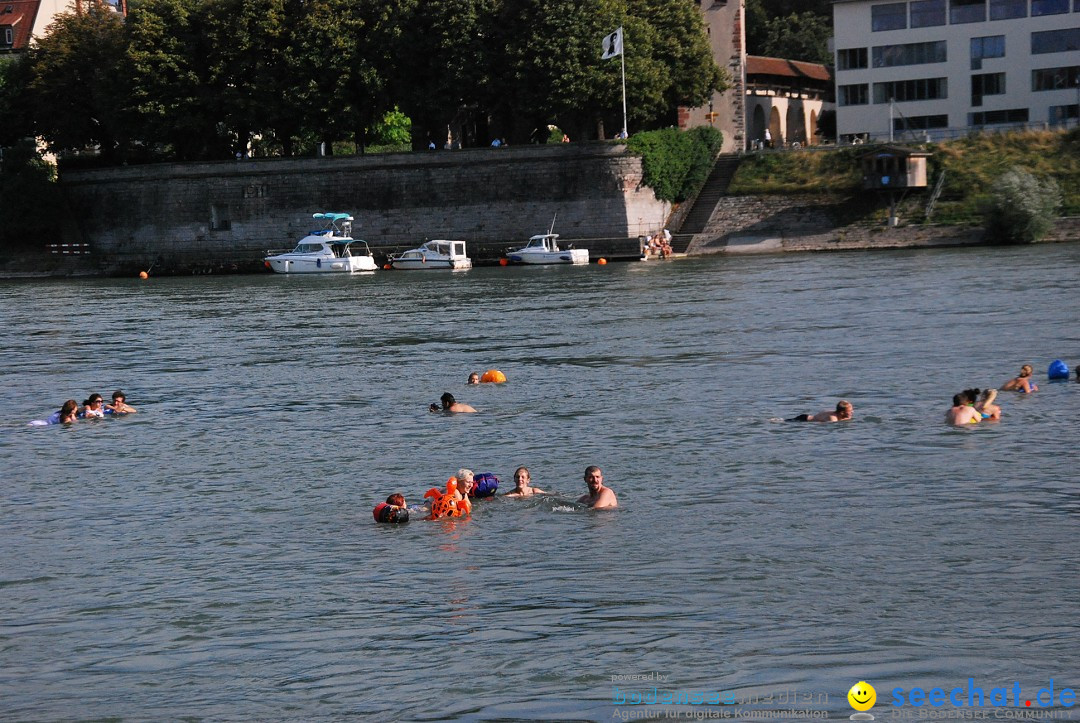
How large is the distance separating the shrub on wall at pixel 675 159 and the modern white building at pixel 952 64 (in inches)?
378

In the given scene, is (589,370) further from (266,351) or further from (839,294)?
(839,294)

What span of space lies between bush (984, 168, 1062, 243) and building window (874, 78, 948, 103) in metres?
16.3

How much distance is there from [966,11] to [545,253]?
2617 centimetres

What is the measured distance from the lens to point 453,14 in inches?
2389

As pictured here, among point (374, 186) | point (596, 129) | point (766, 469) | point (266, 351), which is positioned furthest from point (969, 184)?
point (766, 469)

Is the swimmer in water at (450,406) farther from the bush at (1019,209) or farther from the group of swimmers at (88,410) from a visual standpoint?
the bush at (1019,209)

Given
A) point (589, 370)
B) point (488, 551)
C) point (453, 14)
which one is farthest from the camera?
point (453, 14)

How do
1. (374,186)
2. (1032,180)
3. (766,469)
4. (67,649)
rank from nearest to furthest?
1. (67,649)
2. (766,469)
3. (1032,180)
4. (374,186)

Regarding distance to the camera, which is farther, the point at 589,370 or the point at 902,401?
the point at 589,370

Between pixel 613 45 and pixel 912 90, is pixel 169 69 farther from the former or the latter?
pixel 912 90

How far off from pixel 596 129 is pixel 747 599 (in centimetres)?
5922

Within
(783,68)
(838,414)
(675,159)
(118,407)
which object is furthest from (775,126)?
(838,414)

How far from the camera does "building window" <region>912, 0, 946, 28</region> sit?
70.2 meters

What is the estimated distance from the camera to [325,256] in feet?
202
